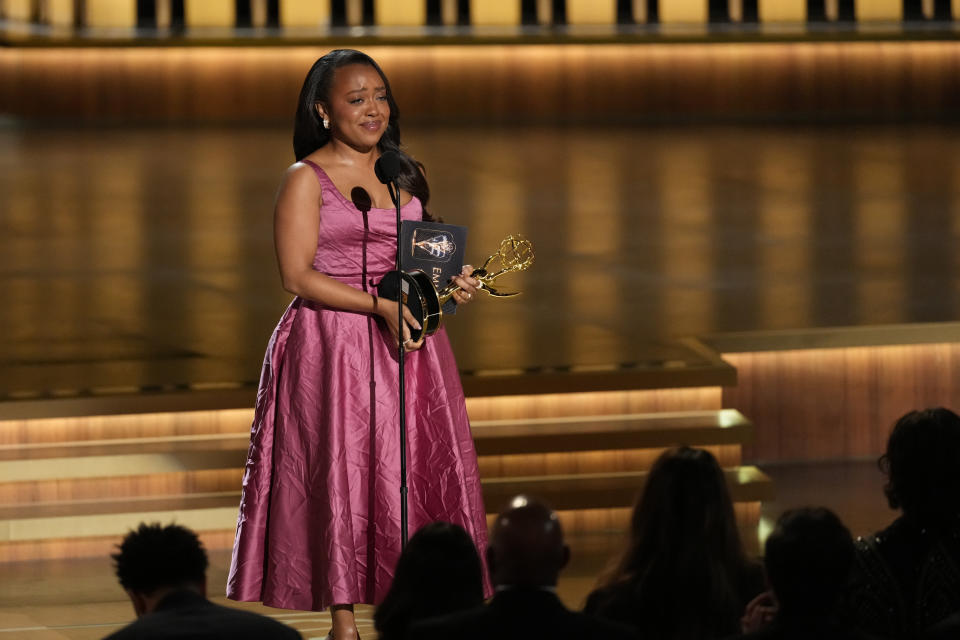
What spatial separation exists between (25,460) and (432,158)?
18.8ft

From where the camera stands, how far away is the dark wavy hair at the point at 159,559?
205cm

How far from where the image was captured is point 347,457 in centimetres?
307

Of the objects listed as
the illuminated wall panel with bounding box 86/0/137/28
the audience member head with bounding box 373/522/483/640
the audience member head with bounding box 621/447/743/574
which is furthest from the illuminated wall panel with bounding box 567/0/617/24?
the audience member head with bounding box 373/522/483/640

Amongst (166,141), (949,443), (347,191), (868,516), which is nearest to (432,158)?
(166,141)

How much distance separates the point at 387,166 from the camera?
292cm

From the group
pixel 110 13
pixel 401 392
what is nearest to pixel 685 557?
pixel 401 392

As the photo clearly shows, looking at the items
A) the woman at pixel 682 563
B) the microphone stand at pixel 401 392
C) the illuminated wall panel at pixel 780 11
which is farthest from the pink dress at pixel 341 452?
the illuminated wall panel at pixel 780 11

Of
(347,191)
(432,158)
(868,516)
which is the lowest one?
(868,516)

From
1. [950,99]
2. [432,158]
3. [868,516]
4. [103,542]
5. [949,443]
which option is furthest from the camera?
[950,99]

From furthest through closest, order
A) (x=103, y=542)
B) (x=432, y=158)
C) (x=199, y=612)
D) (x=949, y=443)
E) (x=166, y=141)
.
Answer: (x=166, y=141) → (x=432, y=158) → (x=103, y=542) → (x=949, y=443) → (x=199, y=612)

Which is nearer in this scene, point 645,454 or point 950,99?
point 645,454

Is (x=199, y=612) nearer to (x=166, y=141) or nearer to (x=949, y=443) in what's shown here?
(x=949, y=443)

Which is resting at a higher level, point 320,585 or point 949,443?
point 949,443

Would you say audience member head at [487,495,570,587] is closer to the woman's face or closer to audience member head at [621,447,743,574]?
audience member head at [621,447,743,574]
